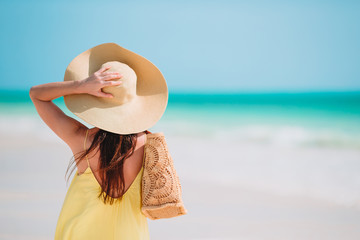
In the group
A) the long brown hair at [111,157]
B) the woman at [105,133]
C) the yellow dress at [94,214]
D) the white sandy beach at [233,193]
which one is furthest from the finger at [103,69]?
the white sandy beach at [233,193]

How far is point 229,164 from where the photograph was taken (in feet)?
20.6

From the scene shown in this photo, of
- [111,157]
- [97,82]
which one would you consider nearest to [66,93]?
[97,82]

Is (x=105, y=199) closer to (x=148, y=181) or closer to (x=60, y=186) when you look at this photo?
(x=148, y=181)

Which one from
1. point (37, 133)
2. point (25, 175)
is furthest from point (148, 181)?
point (37, 133)

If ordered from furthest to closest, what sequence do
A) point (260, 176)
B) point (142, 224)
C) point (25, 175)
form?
point (260, 176) → point (25, 175) → point (142, 224)

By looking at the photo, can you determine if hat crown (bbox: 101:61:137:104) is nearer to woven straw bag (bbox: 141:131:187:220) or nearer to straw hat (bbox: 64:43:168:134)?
straw hat (bbox: 64:43:168:134)

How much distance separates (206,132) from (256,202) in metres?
6.64

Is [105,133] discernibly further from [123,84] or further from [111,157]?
[123,84]

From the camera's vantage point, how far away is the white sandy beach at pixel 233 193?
3707mm

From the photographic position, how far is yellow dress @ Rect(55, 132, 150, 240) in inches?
64.7

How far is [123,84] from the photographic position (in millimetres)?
1593

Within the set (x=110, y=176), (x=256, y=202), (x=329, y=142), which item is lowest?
(x=256, y=202)

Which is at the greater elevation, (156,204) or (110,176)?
(110,176)

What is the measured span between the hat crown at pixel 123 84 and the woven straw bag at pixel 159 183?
20cm
